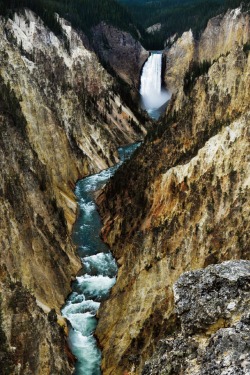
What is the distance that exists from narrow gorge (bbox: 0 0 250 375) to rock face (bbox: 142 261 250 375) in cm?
3

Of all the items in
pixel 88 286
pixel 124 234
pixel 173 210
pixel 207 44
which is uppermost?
pixel 207 44

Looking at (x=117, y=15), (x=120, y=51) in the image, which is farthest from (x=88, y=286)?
(x=117, y=15)

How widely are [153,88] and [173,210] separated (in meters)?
72.8

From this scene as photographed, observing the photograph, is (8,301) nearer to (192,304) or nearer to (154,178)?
(192,304)

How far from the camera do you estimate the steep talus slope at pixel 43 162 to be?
2030 centimetres

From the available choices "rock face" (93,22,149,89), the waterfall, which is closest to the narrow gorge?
the waterfall

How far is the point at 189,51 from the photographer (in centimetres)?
10231

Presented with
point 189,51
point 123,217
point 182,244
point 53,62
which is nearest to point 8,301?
point 182,244

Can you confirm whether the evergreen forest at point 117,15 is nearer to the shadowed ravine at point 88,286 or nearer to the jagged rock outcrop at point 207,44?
the jagged rock outcrop at point 207,44

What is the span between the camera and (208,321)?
1059 centimetres

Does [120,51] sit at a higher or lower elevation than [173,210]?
higher

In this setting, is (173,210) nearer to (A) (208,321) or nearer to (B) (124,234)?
(B) (124,234)

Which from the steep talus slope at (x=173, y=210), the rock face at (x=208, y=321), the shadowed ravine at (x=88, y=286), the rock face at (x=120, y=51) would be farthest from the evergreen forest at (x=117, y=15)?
the rock face at (x=208, y=321)

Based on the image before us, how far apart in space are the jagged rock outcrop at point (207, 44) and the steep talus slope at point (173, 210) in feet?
151
